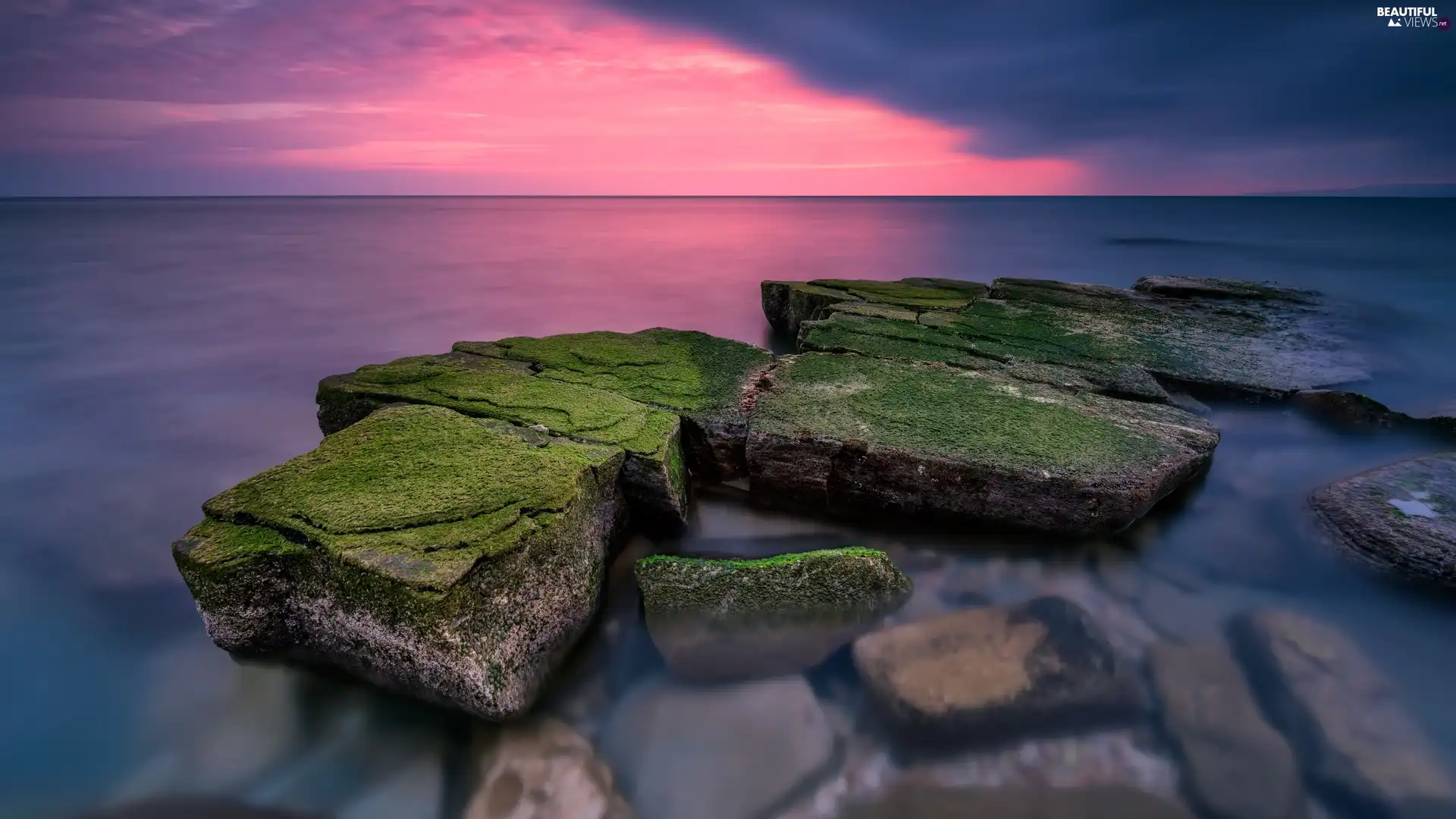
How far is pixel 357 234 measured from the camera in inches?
1350

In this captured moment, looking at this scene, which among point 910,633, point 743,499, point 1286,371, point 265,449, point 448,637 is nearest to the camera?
point 448,637

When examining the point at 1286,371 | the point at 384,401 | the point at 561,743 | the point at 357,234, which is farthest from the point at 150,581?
the point at 357,234

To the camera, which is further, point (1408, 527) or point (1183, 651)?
point (1408, 527)

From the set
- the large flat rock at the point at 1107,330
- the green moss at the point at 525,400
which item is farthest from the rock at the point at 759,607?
the large flat rock at the point at 1107,330

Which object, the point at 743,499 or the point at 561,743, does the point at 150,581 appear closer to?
the point at 561,743

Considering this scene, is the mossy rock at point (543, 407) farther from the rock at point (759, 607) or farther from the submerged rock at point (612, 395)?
the rock at point (759, 607)

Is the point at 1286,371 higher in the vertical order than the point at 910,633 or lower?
higher

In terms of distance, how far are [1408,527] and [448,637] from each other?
577 centimetres

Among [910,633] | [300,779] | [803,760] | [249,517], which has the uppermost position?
[249,517]

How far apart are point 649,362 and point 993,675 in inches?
156

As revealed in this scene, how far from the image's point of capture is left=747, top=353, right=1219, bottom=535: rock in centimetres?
440

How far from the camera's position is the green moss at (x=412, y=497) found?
10.0 ft

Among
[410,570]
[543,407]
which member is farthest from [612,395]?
[410,570]

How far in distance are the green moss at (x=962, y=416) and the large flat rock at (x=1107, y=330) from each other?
759mm
